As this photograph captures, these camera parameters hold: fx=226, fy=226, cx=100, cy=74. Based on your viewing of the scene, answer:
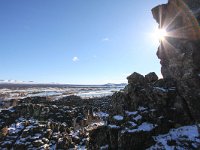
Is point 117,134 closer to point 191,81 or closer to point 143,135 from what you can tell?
point 143,135

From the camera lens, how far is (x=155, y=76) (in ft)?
121

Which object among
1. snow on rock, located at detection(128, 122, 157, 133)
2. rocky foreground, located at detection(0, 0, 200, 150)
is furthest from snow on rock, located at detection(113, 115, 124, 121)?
snow on rock, located at detection(128, 122, 157, 133)

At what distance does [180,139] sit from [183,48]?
526 inches

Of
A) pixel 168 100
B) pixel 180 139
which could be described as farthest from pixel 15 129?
pixel 180 139

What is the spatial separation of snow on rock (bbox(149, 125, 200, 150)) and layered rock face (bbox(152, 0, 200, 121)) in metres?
2.54

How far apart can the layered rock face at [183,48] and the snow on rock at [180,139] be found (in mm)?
2541

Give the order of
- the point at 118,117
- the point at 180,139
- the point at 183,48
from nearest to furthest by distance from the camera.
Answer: the point at 180,139 → the point at 118,117 → the point at 183,48

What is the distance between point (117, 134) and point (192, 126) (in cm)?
970

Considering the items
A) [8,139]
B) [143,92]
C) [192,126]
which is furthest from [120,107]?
[8,139]

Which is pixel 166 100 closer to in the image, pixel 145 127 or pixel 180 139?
pixel 145 127

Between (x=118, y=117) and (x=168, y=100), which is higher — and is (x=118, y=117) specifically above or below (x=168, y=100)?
below

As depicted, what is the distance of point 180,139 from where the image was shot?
88.1 ft

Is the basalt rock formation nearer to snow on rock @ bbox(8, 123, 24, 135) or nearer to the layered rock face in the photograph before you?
the layered rock face

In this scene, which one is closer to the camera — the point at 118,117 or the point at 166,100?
the point at 166,100
